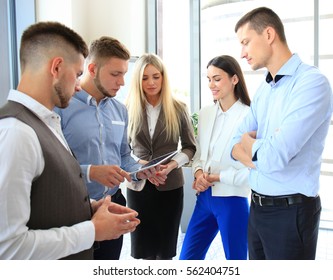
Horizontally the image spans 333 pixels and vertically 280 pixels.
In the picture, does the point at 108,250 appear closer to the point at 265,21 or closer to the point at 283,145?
the point at 283,145

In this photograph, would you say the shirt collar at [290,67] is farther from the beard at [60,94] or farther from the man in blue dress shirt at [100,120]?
the beard at [60,94]

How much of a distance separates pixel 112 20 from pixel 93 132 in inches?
106

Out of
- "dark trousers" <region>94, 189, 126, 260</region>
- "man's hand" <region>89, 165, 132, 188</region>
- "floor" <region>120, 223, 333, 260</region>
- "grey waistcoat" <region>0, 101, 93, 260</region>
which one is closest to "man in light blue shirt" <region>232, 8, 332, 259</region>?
"man's hand" <region>89, 165, 132, 188</region>

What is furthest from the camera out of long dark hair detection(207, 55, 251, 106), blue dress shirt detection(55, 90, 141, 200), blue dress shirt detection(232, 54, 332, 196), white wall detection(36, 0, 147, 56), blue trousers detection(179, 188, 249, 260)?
white wall detection(36, 0, 147, 56)

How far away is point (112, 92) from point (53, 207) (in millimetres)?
973

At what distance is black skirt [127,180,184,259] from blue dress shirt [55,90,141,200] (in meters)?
0.47

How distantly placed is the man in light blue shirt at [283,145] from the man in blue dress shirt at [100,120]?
661 millimetres

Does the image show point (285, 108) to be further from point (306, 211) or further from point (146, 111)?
point (146, 111)

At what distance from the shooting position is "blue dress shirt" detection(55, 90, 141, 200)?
5.83ft

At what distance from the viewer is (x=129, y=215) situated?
1.27m

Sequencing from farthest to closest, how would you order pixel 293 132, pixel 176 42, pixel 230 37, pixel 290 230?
1. pixel 176 42
2. pixel 230 37
3. pixel 290 230
4. pixel 293 132

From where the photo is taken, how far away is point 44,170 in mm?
1034

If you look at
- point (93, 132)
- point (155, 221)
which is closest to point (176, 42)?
point (155, 221)

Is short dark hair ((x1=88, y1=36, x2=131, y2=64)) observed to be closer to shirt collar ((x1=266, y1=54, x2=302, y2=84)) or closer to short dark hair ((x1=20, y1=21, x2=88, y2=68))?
short dark hair ((x1=20, y1=21, x2=88, y2=68))
